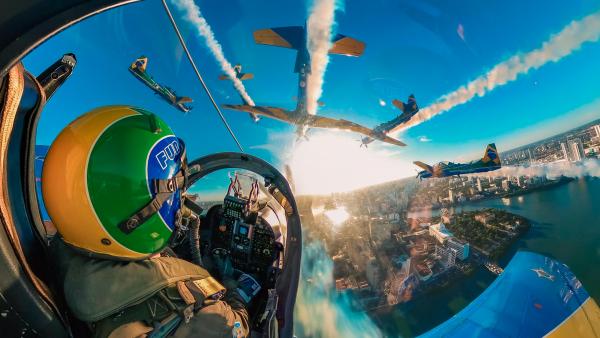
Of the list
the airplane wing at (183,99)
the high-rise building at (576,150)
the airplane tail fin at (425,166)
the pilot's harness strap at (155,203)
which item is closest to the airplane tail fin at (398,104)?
the airplane tail fin at (425,166)

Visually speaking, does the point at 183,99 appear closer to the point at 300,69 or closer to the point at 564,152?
the point at 300,69

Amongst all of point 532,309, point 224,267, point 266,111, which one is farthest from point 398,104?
point 224,267

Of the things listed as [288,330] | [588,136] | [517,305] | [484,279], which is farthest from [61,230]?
[588,136]

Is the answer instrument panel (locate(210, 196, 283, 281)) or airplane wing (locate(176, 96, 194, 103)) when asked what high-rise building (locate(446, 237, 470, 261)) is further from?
airplane wing (locate(176, 96, 194, 103))

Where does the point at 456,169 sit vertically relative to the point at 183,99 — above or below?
below

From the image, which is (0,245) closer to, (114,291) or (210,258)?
(114,291)
